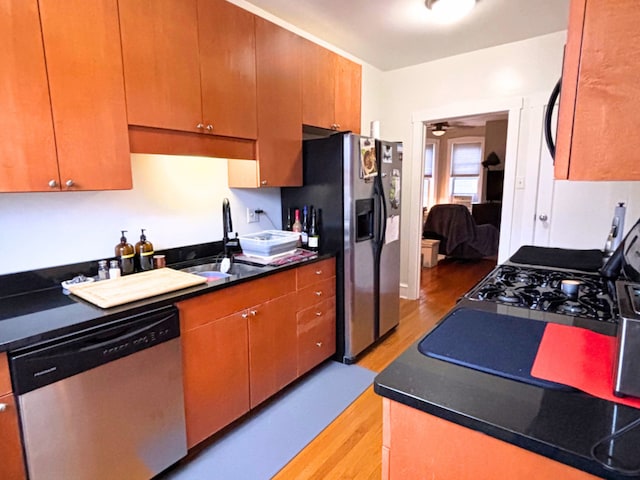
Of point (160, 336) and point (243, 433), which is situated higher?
Answer: point (160, 336)

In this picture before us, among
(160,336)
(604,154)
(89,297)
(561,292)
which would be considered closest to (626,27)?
(604,154)

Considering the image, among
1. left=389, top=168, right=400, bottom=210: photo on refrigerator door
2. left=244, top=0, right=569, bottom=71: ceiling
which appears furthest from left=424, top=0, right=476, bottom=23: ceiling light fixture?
left=389, top=168, right=400, bottom=210: photo on refrigerator door

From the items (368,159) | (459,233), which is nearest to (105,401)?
(368,159)

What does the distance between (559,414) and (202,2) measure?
85.4 inches

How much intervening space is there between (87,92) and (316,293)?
1.64 meters

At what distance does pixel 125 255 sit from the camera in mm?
1863

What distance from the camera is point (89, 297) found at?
148cm

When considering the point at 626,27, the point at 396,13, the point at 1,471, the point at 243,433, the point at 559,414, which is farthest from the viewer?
the point at 396,13

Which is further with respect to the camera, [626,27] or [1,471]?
[1,471]

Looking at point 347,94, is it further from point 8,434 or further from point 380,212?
point 8,434

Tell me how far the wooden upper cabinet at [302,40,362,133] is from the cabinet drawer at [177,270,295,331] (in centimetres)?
119

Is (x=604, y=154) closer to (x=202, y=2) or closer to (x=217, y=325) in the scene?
(x=217, y=325)

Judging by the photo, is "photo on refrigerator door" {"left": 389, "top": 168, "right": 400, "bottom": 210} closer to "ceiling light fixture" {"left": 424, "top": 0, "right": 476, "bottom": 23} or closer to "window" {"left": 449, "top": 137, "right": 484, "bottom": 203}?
"ceiling light fixture" {"left": 424, "top": 0, "right": 476, "bottom": 23}

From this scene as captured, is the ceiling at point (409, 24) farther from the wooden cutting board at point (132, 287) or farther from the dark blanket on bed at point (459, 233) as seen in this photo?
the dark blanket on bed at point (459, 233)
